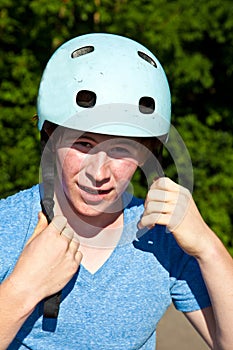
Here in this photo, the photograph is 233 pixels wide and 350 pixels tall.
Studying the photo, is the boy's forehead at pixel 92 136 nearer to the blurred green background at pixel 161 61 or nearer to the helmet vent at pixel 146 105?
the helmet vent at pixel 146 105

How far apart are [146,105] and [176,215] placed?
1.53 ft

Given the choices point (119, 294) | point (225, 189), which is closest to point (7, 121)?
point (225, 189)

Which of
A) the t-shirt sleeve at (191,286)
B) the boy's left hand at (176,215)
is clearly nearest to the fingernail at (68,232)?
the boy's left hand at (176,215)

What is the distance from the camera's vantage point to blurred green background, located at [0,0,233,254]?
5898mm

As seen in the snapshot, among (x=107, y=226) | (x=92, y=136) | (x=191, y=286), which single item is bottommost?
(x=191, y=286)

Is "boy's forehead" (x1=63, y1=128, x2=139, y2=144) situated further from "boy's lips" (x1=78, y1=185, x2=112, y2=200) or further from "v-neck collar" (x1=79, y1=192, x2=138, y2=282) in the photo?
"v-neck collar" (x1=79, y1=192, x2=138, y2=282)

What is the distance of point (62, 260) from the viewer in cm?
250

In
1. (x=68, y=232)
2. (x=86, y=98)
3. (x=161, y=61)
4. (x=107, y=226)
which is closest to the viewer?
(x=68, y=232)

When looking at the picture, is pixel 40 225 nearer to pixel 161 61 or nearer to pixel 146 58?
pixel 146 58

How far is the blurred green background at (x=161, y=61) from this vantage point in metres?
5.90

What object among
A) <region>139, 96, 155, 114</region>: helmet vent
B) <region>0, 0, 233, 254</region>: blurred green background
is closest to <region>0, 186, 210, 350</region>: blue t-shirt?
<region>139, 96, 155, 114</region>: helmet vent

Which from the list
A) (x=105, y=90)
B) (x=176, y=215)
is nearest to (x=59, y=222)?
(x=176, y=215)

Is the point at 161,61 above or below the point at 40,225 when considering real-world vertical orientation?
below

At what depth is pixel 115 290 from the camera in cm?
271
